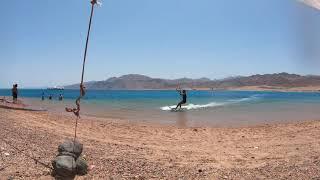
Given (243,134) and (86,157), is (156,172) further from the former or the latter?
(243,134)

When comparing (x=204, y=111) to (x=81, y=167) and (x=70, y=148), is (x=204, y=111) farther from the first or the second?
(x=81, y=167)

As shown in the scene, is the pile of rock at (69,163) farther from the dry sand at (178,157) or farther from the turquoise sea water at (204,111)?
the turquoise sea water at (204,111)

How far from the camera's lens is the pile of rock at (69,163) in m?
9.00

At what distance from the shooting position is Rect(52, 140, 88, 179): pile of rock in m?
9.00

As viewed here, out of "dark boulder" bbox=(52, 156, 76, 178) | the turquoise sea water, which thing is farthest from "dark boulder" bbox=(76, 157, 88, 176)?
the turquoise sea water

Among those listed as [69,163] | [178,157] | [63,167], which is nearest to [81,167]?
[69,163]

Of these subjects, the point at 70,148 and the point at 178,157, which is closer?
the point at 70,148

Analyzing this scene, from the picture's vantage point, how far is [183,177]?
31.4ft

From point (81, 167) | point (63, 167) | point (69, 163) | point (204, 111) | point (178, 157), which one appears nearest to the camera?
point (63, 167)

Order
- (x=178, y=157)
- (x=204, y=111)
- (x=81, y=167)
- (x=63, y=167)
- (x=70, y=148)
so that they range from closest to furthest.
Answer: (x=63, y=167)
(x=81, y=167)
(x=70, y=148)
(x=178, y=157)
(x=204, y=111)

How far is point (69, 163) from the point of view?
912 centimetres

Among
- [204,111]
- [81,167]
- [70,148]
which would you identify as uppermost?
[70,148]

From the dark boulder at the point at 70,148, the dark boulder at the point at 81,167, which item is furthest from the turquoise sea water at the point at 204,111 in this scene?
→ the dark boulder at the point at 81,167

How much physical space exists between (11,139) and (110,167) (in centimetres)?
397
